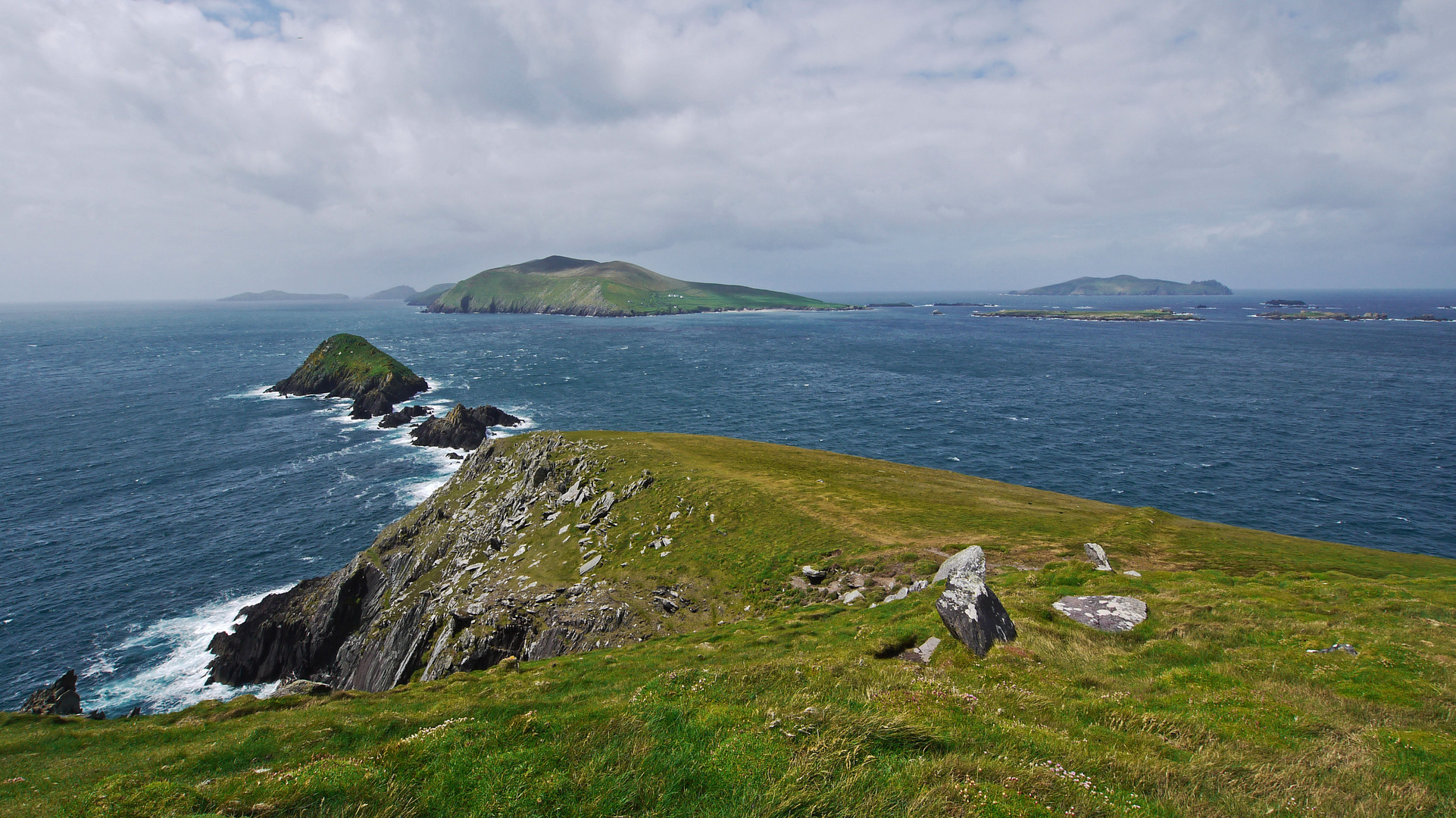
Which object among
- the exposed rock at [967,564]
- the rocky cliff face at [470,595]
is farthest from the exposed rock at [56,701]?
the exposed rock at [967,564]

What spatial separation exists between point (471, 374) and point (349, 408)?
39.6 metres

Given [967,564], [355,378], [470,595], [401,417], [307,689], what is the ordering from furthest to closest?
[355,378]
[401,417]
[470,595]
[307,689]
[967,564]

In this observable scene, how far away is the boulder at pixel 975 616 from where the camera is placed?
62.3 feet

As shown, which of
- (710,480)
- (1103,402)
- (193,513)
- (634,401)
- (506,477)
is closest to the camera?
(710,480)

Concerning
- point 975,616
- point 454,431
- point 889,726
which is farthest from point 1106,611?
point 454,431

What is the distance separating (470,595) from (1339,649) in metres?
45.4

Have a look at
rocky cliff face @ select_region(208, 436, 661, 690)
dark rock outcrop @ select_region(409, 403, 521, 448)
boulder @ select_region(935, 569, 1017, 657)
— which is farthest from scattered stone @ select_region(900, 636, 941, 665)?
dark rock outcrop @ select_region(409, 403, 521, 448)

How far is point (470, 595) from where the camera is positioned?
40.8 metres

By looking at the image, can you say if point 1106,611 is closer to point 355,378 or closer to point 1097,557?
point 1097,557

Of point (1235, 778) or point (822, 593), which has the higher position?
point (1235, 778)

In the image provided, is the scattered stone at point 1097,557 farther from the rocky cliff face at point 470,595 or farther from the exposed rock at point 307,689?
the exposed rock at point 307,689

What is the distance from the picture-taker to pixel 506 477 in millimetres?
56500

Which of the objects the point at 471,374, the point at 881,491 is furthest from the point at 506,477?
the point at 471,374

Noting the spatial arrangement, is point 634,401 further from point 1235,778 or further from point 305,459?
point 1235,778
